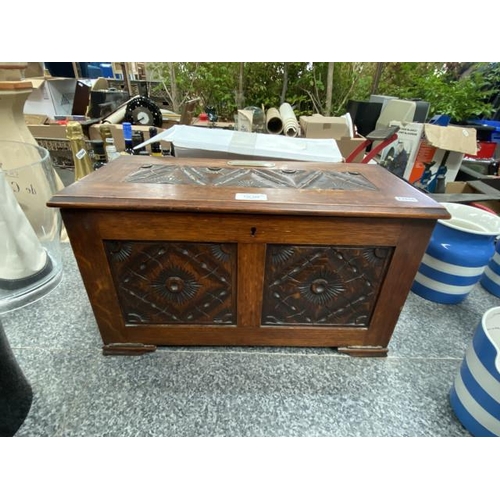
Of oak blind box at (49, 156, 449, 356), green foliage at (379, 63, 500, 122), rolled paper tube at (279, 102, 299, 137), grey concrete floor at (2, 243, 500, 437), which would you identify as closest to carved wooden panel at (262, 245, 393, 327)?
oak blind box at (49, 156, 449, 356)

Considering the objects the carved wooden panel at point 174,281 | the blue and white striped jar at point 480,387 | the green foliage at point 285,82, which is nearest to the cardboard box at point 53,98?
the green foliage at point 285,82

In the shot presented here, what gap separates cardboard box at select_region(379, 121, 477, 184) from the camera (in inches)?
49.1

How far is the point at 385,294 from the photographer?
2.01 feet

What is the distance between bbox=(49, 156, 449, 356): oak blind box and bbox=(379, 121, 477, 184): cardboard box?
0.79m

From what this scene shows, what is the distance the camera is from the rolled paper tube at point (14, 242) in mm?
691

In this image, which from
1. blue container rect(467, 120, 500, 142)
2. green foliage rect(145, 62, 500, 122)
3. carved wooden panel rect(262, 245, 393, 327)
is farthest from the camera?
green foliage rect(145, 62, 500, 122)

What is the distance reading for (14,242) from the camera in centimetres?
73

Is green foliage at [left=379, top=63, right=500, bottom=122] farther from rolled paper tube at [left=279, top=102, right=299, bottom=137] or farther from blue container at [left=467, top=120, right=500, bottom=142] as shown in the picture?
rolled paper tube at [left=279, top=102, right=299, bottom=137]

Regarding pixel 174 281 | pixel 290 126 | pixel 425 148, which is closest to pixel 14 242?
pixel 174 281

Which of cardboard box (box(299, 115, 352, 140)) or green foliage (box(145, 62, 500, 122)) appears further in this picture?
green foliage (box(145, 62, 500, 122))

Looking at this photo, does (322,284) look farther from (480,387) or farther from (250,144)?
(250,144)

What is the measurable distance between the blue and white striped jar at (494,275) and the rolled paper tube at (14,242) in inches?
52.5

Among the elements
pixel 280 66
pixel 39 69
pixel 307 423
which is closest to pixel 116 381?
pixel 307 423

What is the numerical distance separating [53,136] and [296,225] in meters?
1.51
